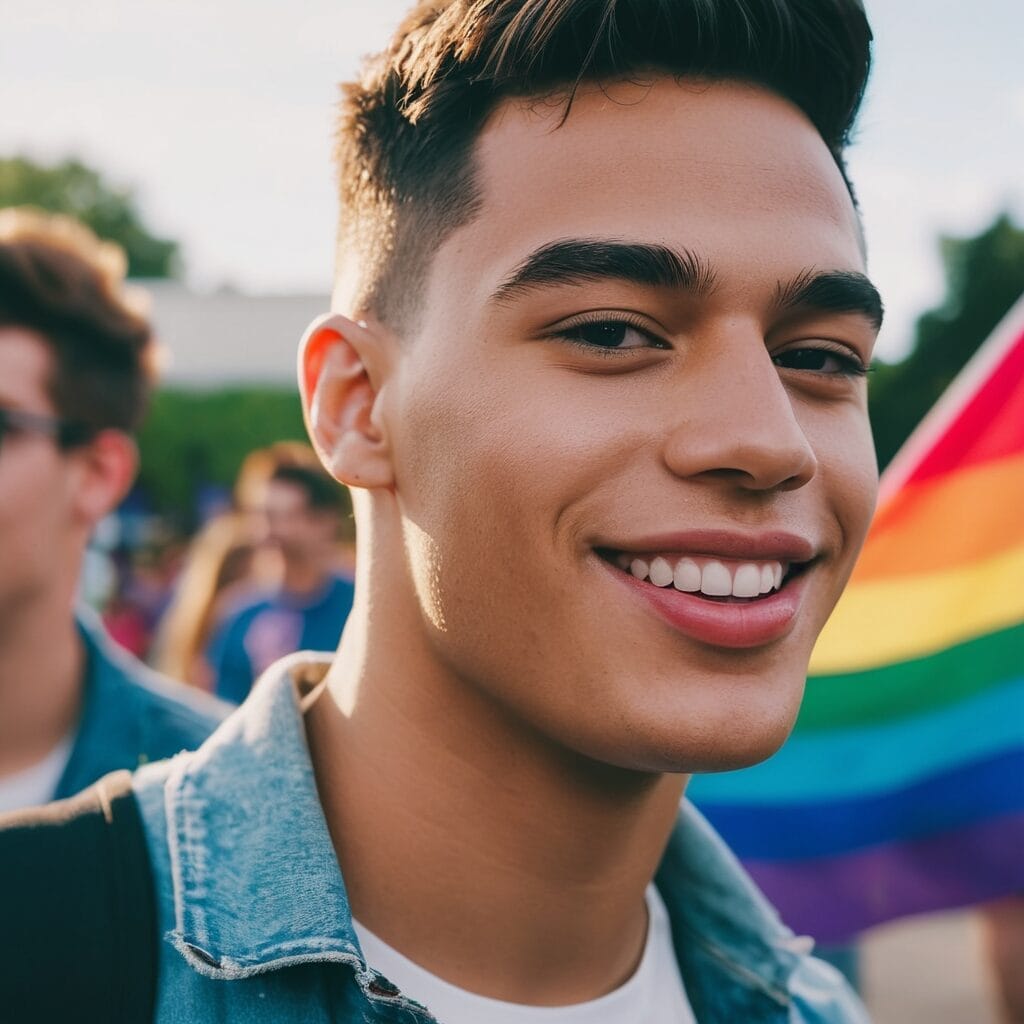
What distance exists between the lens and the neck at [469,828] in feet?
6.35

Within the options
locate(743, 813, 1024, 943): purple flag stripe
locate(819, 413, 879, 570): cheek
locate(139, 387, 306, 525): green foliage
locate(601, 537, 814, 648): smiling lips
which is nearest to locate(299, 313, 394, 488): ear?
locate(601, 537, 814, 648): smiling lips

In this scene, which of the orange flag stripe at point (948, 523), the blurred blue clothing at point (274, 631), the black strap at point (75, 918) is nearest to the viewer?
the black strap at point (75, 918)

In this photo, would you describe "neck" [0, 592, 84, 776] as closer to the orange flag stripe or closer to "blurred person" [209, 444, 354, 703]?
the orange flag stripe

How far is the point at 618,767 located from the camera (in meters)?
1.96

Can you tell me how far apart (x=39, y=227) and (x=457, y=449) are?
2546 mm

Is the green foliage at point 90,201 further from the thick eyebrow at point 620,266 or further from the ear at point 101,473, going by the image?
the thick eyebrow at point 620,266

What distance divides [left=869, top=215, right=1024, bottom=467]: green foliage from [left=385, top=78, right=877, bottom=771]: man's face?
13.9 meters

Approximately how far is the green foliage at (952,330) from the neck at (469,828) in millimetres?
14015

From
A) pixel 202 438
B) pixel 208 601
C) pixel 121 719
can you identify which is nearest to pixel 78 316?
pixel 121 719

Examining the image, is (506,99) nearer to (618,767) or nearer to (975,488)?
(618,767)

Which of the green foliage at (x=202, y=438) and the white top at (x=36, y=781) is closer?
the white top at (x=36, y=781)

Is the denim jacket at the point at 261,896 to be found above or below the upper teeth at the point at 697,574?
below

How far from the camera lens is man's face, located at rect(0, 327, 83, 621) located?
3412mm

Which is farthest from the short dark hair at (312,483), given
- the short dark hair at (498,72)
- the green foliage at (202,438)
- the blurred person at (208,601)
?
the green foliage at (202,438)
